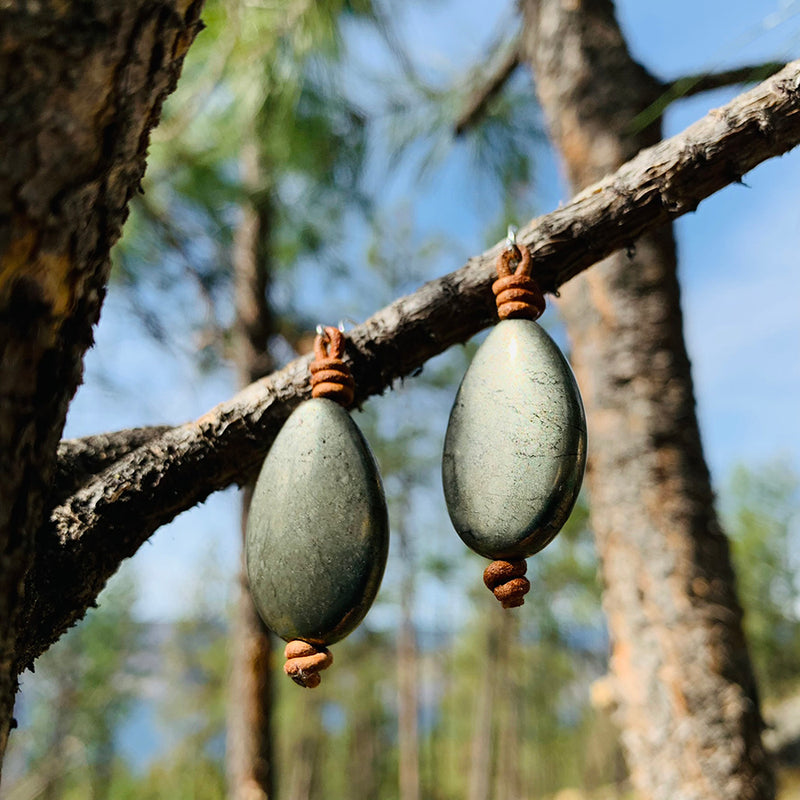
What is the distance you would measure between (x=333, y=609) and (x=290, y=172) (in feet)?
11.4

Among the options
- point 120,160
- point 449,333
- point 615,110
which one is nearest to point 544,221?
point 449,333

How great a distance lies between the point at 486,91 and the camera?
9.60 feet

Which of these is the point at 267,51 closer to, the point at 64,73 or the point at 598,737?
the point at 64,73

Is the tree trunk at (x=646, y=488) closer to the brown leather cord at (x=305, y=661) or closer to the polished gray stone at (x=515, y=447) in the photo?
the polished gray stone at (x=515, y=447)

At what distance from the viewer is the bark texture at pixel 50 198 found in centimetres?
60

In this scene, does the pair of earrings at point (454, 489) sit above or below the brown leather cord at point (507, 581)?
above

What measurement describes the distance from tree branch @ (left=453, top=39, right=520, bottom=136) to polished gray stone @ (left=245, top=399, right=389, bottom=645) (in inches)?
90.0

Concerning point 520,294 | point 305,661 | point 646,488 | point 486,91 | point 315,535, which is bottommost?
point 305,661

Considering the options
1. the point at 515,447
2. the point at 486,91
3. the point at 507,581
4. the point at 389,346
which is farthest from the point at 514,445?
the point at 486,91

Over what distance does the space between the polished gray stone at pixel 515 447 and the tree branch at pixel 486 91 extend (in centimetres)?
220

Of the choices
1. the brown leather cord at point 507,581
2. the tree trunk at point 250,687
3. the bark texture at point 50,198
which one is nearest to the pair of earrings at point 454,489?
the brown leather cord at point 507,581

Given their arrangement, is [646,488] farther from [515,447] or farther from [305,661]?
[305,661]

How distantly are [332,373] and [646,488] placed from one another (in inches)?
52.0

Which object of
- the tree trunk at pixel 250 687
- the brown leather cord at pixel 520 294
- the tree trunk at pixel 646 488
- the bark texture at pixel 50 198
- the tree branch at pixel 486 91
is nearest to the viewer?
the bark texture at pixel 50 198
